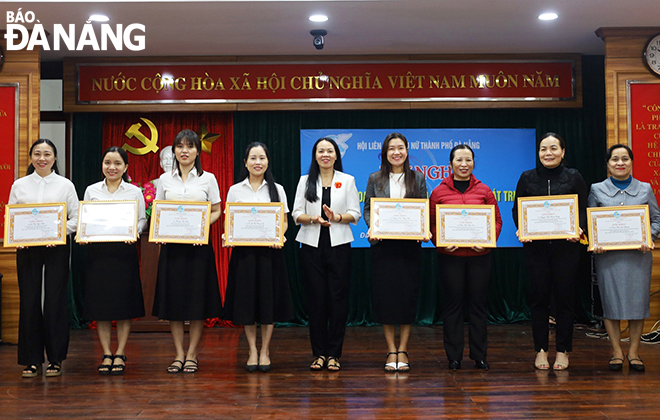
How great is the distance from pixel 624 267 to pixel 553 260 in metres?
0.43

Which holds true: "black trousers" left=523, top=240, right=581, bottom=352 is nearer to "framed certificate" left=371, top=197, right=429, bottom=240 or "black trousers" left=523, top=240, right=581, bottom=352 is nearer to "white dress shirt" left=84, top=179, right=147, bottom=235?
"framed certificate" left=371, top=197, right=429, bottom=240

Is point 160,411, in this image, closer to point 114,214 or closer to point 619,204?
point 114,214

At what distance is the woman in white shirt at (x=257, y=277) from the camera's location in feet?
11.6

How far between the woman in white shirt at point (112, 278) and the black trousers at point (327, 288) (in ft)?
3.40

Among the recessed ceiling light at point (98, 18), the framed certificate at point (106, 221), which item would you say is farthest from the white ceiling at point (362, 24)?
the framed certificate at point (106, 221)

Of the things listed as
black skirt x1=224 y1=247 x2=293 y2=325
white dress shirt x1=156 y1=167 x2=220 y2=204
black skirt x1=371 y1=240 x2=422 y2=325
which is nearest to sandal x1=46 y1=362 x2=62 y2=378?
black skirt x1=224 y1=247 x2=293 y2=325

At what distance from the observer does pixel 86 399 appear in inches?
119

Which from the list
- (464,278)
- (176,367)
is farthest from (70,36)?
(464,278)

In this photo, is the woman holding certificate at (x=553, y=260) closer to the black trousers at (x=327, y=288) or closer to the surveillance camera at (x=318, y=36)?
the black trousers at (x=327, y=288)

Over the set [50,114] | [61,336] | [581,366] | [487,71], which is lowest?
[581,366]

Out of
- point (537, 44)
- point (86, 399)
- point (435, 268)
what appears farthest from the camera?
point (435, 268)

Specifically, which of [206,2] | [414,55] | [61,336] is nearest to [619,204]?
[414,55]

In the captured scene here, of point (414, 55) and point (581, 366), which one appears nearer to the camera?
point (581, 366)

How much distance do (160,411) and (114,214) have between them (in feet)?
4.13
